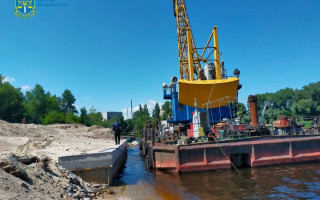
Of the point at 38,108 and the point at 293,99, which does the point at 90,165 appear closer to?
the point at 38,108

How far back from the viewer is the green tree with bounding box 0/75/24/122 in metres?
38.2

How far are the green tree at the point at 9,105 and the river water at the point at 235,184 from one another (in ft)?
117

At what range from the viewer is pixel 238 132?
42.9 feet

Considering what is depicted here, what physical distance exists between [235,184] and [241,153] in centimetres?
298

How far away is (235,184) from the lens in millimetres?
9219

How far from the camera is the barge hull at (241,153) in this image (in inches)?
458

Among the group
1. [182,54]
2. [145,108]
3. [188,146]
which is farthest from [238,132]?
[145,108]

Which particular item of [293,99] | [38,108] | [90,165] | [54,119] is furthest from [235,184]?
[293,99]

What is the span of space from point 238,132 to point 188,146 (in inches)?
129

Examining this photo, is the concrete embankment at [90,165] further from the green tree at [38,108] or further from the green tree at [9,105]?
the green tree at [38,108]

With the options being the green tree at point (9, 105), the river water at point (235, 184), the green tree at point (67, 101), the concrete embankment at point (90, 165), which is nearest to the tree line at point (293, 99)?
the green tree at point (9, 105)

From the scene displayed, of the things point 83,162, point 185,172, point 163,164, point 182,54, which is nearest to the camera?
point 83,162

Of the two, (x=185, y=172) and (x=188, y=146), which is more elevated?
(x=188, y=146)

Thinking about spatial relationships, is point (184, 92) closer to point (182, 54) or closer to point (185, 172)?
point (185, 172)
